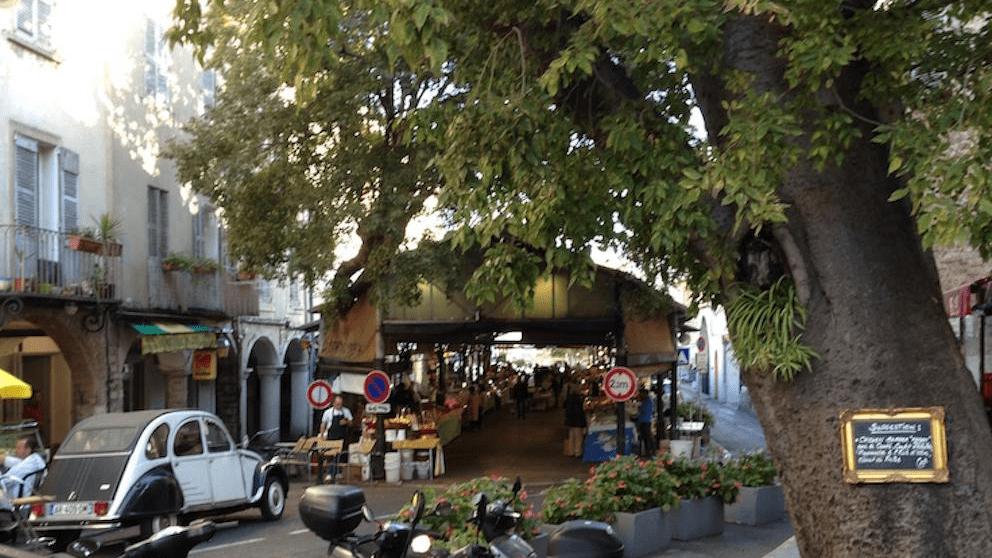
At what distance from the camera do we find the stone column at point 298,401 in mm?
40003

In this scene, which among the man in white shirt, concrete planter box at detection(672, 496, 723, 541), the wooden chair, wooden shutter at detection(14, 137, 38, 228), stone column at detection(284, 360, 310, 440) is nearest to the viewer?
concrete planter box at detection(672, 496, 723, 541)

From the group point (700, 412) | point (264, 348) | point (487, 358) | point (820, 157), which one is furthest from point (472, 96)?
point (487, 358)

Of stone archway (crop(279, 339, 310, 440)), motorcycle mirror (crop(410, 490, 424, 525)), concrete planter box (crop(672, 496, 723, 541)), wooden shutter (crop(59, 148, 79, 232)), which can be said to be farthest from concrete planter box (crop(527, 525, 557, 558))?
stone archway (crop(279, 339, 310, 440))

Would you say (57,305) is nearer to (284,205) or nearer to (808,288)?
(284,205)

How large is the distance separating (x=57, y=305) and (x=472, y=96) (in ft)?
49.2

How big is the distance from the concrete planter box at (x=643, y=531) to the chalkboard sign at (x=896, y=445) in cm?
565

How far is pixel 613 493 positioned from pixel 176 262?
1645cm

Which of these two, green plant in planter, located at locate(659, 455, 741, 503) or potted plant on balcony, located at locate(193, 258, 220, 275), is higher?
potted plant on balcony, located at locate(193, 258, 220, 275)

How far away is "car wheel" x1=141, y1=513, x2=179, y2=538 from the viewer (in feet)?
46.9

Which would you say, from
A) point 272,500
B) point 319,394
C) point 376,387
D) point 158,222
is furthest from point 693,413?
point 272,500

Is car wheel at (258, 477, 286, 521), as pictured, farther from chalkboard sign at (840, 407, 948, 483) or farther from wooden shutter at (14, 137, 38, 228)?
chalkboard sign at (840, 407, 948, 483)

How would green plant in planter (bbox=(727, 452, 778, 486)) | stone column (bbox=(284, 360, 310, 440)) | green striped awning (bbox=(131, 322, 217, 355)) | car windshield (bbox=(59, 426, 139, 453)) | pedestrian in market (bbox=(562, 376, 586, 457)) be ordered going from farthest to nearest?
1. stone column (bbox=(284, 360, 310, 440))
2. pedestrian in market (bbox=(562, 376, 586, 457))
3. green striped awning (bbox=(131, 322, 217, 355))
4. green plant in planter (bbox=(727, 452, 778, 486))
5. car windshield (bbox=(59, 426, 139, 453))

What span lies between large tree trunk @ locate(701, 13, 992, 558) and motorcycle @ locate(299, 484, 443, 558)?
250 centimetres

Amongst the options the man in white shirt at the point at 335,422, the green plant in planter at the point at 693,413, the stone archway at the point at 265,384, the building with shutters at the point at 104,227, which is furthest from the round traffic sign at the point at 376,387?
the stone archway at the point at 265,384
